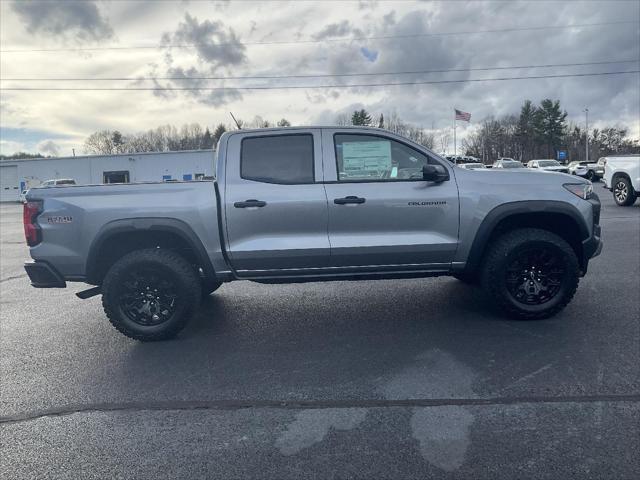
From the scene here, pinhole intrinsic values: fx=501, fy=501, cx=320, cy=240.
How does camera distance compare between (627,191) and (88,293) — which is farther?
(627,191)

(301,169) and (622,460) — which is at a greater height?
(301,169)

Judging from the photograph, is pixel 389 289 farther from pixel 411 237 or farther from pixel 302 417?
pixel 302 417

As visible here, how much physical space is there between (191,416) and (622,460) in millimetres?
2574

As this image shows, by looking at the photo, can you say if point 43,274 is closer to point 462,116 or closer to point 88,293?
point 88,293

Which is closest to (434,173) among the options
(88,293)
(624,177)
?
(88,293)

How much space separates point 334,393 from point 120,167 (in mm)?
45182

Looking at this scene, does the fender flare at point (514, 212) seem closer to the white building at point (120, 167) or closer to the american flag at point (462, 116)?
the american flag at point (462, 116)

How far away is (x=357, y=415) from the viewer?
328 cm

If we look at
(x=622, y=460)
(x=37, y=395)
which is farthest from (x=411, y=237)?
(x=37, y=395)

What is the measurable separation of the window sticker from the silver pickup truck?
11 millimetres

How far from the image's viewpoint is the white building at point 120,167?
43672mm

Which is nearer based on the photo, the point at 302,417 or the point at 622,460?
the point at 622,460

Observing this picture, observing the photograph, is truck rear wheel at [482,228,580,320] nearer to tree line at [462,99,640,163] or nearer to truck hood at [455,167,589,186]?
truck hood at [455,167,589,186]

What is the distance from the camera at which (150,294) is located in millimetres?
4867
